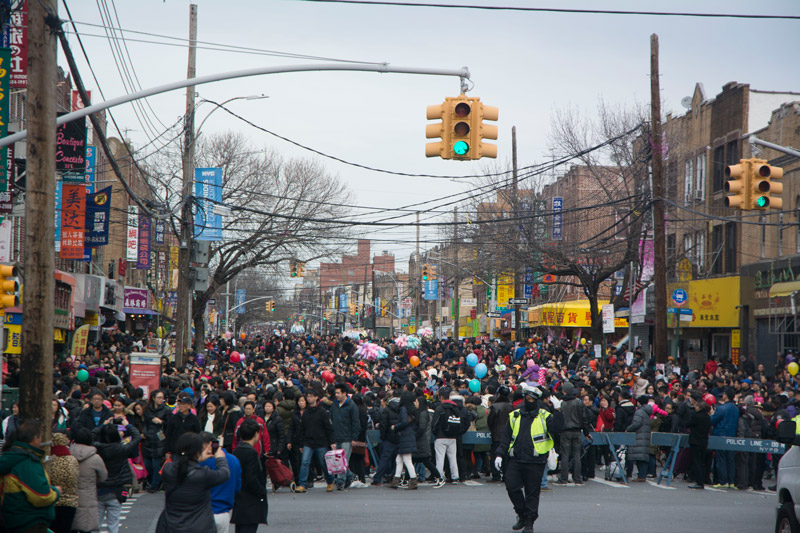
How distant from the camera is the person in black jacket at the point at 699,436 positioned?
15.9 m

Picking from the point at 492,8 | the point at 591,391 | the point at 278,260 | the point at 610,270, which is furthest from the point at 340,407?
the point at 278,260

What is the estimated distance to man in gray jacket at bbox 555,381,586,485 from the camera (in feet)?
52.3

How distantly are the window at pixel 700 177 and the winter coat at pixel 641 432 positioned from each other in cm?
2227

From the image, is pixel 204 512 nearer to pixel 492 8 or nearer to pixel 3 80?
pixel 492 8

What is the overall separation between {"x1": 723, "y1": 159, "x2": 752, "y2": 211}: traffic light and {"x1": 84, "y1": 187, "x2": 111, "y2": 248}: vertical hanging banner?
18.3 meters

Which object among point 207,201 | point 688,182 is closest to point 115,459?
point 207,201

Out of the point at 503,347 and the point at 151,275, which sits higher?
the point at 151,275

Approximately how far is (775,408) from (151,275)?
166ft

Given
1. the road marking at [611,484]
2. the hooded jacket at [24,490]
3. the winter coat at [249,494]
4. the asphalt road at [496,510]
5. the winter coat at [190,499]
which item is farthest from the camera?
the road marking at [611,484]

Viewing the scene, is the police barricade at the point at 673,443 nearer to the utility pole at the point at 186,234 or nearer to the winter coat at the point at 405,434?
the winter coat at the point at 405,434

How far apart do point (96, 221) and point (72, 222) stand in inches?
70.4

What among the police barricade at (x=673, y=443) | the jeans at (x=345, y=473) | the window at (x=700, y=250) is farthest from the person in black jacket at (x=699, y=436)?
the window at (x=700, y=250)

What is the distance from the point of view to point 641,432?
54.4 feet

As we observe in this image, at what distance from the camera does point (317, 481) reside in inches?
657
